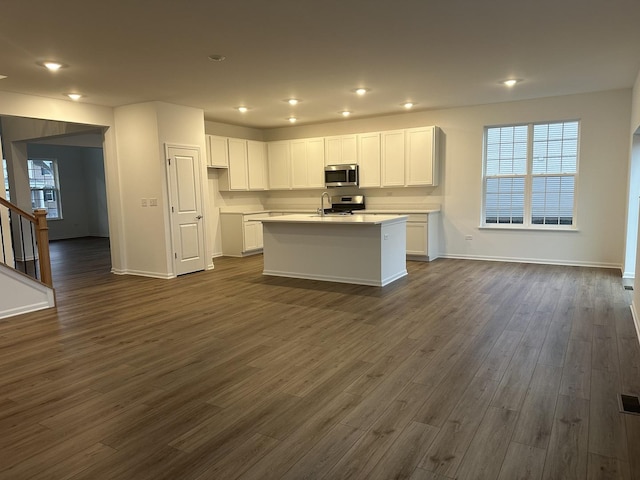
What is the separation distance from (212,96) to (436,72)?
10.0 feet

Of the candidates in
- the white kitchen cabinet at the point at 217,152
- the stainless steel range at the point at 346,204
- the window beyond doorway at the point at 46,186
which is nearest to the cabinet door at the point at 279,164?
the stainless steel range at the point at 346,204

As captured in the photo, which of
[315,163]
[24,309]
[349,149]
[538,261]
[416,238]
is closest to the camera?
[24,309]

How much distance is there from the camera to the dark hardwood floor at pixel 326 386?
2092 millimetres

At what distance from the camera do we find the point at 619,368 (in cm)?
306

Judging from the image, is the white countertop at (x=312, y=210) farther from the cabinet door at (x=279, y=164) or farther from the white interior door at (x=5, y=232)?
the white interior door at (x=5, y=232)

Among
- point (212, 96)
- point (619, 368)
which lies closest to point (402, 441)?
point (619, 368)

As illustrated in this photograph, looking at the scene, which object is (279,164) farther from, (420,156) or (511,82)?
(511,82)

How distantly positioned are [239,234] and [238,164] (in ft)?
4.62

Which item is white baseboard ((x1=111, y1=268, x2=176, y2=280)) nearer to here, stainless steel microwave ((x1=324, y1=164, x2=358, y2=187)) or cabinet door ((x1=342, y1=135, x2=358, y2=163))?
stainless steel microwave ((x1=324, y1=164, x2=358, y2=187))

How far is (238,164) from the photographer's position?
28.2 feet

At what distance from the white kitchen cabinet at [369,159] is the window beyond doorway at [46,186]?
353 inches

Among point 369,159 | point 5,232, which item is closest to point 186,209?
point 5,232

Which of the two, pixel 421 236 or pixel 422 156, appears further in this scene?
pixel 422 156

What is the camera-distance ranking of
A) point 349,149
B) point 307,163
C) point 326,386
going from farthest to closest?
point 307,163 < point 349,149 < point 326,386
